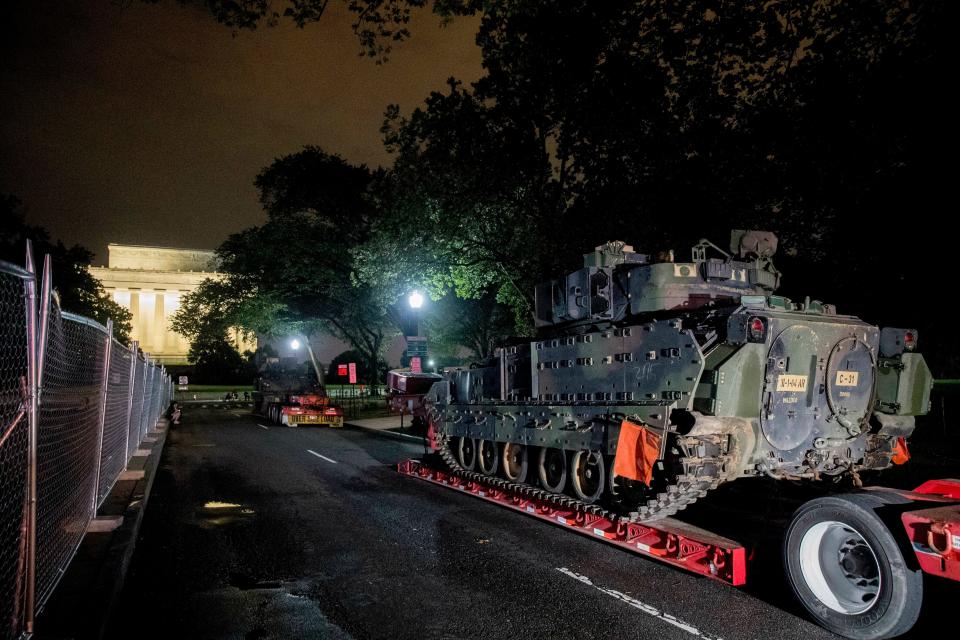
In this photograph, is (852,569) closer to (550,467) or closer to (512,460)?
(550,467)

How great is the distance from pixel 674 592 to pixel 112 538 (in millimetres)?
4949

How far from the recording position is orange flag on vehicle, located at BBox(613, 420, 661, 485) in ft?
23.5

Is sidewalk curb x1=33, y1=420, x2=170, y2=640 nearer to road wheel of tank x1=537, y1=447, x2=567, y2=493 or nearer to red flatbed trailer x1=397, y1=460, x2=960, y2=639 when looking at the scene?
red flatbed trailer x1=397, y1=460, x2=960, y2=639

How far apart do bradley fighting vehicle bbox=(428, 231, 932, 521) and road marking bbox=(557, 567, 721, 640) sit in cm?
117

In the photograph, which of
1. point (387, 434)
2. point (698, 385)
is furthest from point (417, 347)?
point (698, 385)

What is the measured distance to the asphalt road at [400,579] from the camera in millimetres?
5039

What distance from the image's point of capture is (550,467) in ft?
31.9

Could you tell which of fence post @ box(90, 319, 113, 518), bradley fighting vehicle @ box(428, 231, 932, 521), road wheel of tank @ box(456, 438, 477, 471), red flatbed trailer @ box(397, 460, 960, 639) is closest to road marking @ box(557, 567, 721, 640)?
red flatbed trailer @ box(397, 460, 960, 639)

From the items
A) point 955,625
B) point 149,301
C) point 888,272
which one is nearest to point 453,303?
→ point 888,272

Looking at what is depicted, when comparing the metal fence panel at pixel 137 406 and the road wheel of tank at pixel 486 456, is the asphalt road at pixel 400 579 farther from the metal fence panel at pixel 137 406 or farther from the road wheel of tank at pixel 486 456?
the metal fence panel at pixel 137 406

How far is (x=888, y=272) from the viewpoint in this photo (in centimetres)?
1645

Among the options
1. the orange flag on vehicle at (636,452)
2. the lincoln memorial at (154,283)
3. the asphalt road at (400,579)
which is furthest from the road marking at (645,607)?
the lincoln memorial at (154,283)

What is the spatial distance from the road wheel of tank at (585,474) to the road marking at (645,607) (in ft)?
7.79

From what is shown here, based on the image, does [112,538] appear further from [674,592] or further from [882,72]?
[882,72]
